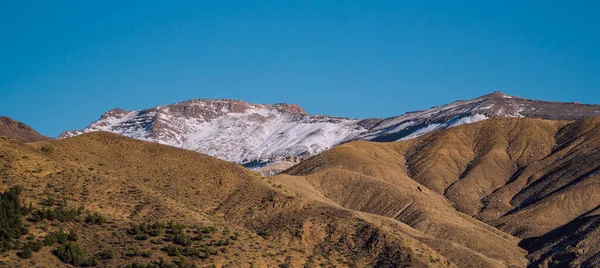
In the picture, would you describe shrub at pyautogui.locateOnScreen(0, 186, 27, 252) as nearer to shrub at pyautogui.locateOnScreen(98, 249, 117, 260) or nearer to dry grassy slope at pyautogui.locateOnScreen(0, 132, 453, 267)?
dry grassy slope at pyautogui.locateOnScreen(0, 132, 453, 267)

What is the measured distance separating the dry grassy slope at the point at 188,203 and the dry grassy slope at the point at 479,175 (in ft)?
105

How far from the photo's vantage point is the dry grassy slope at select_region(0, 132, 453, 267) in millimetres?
67188

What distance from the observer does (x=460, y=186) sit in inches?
6088

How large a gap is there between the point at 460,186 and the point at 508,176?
37.4ft

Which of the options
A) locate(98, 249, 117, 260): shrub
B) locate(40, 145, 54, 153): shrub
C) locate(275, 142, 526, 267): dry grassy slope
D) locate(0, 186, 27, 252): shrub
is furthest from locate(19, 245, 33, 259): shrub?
locate(275, 142, 526, 267): dry grassy slope

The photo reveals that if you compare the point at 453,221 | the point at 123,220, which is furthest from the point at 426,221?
the point at 123,220

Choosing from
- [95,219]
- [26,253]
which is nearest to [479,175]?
[95,219]

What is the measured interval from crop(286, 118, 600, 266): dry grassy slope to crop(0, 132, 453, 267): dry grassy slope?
1259 inches

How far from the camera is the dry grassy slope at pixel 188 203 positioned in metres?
67.2

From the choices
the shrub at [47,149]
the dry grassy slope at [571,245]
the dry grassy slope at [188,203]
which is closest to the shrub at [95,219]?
the dry grassy slope at [188,203]

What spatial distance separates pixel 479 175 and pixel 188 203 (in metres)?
88.7

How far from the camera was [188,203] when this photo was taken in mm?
81125

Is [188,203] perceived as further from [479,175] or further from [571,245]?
[479,175]

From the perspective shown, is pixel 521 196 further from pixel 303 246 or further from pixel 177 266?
pixel 177 266
